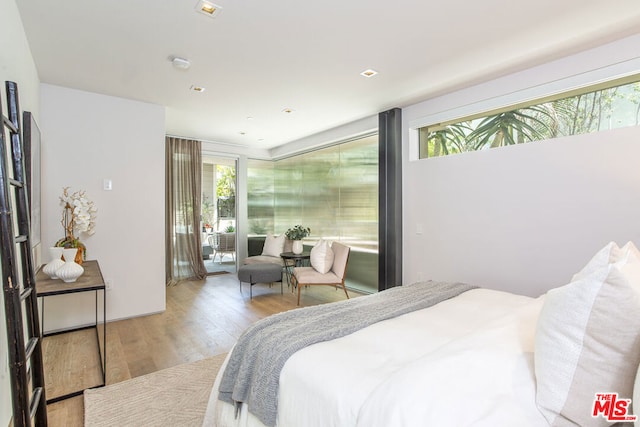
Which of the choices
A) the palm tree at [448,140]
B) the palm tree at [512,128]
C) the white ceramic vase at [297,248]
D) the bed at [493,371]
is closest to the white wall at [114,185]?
the white ceramic vase at [297,248]

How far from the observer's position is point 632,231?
250 centimetres

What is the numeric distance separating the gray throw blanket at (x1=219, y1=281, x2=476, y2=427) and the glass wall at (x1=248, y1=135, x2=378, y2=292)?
303 centimetres

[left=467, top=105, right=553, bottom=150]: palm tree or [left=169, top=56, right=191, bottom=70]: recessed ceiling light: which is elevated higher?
[left=169, top=56, right=191, bottom=70]: recessed ceiling light

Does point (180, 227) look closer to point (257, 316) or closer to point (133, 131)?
point (133, 131)

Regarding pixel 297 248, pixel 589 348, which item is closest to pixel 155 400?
pixel 589 348

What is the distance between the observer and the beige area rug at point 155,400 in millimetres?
2018

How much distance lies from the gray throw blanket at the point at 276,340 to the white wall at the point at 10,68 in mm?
1144

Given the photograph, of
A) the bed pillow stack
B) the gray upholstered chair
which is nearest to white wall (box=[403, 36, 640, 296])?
the gray upholstered chair

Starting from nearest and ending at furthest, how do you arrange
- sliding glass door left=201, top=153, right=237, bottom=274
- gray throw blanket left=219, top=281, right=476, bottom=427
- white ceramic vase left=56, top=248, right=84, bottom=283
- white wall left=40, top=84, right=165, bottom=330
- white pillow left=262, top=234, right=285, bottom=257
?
1. gray throw blanket left=219, top=281, right=476, bottom=427
2. white ceramic vase left=56, top=248, right=84, bottom=283
3. white wall left=40, top=84, right=165, bottom=330
4. white pillow left=262, top=234, right=285, bottom=257
5. sliding glass door left=201, top=153, right=237, bottom=274

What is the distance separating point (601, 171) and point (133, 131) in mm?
4864

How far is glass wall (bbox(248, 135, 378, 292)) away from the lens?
5.07m

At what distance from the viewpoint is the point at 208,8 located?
85.4 inches

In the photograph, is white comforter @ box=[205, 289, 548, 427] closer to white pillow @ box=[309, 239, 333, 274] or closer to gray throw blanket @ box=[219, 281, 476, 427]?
gray throw blanket @ box=[219, 281, 476, 427]

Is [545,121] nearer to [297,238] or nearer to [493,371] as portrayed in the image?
[493,371]
